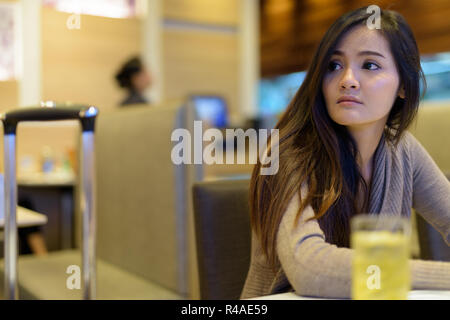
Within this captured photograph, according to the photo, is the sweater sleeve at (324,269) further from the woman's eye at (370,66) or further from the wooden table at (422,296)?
the woman's eye at (370,66)

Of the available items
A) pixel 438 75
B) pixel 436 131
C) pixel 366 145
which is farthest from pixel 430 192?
pixel 438 75

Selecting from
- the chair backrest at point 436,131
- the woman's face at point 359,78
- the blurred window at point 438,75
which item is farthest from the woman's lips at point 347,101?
the blurred window at point 438,75

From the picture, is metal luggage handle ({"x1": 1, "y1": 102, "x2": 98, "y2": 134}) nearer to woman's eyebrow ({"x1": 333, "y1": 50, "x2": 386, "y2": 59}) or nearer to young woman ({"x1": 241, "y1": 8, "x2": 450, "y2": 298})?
young woman ({"x1": 241, "y1": 8, "x2": 450, "y2": 298})

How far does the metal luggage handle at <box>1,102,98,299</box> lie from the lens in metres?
0.94

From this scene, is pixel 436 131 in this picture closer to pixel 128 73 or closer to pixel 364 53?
pixel 364 53

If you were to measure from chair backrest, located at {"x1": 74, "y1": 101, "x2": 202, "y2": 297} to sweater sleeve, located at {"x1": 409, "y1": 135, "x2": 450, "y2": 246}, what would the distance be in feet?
2.70

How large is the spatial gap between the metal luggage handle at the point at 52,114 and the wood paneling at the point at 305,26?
3.97m

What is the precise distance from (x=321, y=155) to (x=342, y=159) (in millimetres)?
87

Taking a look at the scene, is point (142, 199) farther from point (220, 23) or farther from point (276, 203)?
point (220, 23)

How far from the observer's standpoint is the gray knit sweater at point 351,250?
2.80 feet

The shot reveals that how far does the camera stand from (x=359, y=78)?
3.59ft

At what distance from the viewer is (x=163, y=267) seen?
79.5 inches
